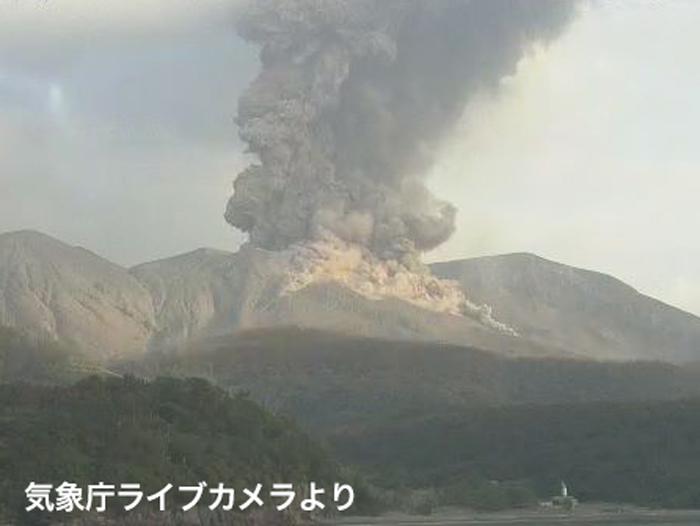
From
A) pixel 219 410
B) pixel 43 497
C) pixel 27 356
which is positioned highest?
pixel 27 356

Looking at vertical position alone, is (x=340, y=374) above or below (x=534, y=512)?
above

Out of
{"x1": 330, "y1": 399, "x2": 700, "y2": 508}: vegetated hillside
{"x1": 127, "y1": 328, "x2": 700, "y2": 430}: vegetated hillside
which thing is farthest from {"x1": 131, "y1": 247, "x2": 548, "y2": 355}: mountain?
{"x1": 330, "y1": 399, "x2": 700, "y2": 508}: vegetated hillside

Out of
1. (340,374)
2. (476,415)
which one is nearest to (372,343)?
(340,374)

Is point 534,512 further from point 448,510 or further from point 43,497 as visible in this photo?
point 43,497

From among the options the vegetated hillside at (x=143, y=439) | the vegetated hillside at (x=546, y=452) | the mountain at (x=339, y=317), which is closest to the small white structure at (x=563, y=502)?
the vegetated hillside at (x=546, y=452)

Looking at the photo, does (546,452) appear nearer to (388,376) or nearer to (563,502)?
(563,502)

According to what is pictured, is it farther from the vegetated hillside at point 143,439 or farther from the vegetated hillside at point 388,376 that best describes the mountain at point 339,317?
the vegetated hillside at point 143,439
